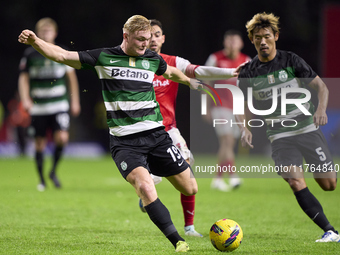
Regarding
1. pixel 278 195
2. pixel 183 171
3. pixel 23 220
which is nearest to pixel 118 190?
pixel 278 195

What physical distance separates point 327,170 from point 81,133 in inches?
597

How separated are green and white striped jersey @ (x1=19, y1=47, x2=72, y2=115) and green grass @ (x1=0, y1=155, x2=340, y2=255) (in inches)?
58.5

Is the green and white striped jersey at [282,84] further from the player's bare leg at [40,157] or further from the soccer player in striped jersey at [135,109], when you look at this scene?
the player's bare leg at [40,157]

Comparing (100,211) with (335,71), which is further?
(335,71)

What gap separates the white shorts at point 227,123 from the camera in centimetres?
1107

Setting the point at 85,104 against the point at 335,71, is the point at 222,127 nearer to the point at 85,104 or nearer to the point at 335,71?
the point at 335,71

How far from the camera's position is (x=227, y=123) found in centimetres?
1108

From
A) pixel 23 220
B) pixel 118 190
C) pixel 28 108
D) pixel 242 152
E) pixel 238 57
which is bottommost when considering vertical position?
pixel 242 152

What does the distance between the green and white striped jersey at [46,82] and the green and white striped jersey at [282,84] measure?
513cm

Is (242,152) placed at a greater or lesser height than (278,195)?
lesser

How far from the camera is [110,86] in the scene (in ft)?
17.3

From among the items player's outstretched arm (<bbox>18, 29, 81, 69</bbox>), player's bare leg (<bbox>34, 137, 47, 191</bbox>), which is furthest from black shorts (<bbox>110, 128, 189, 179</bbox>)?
player's bare leg (<bbox>34, 137, 47, 191</bbox>)

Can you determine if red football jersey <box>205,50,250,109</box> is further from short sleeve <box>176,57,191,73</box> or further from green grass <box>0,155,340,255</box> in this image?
short sleeve <box>176,57,191,73</box>

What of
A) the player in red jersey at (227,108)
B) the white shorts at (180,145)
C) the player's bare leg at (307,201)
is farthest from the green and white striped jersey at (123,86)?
the player in red jersey at (227,108)
